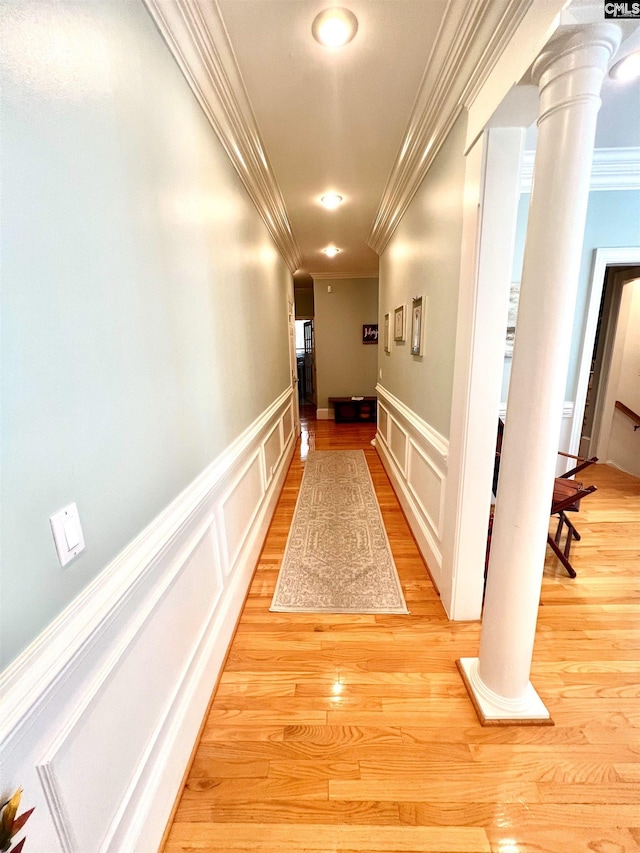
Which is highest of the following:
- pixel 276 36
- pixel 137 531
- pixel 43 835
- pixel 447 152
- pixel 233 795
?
pixel 276 36

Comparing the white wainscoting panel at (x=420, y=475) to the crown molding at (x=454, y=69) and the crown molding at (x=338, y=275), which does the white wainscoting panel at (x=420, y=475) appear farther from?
the crown molding at (x=338, y=275)

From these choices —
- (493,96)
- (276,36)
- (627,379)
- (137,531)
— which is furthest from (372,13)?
(627,379)

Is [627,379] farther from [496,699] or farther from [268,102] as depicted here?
[268,102]

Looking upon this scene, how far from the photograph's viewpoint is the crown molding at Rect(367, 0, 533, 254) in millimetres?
1078

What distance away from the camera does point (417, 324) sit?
90.2 inches

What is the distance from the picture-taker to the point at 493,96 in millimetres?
1174

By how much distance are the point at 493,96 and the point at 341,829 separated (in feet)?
8.42

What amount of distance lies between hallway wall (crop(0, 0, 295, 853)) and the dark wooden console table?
4788mm

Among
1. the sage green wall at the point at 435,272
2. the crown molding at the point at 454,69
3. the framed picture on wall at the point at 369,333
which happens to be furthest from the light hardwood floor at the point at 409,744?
the framed picture on wall at the point at 369,333

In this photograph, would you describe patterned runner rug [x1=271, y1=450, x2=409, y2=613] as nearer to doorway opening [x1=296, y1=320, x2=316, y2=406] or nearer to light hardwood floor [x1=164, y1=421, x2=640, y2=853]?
light hardwood floor [x1=164, y1=421, x2=640, y2=853]

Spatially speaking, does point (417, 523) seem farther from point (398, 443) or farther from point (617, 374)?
point (617, 374)

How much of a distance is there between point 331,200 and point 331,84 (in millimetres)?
1270

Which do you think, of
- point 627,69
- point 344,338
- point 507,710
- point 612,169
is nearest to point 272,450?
point 507,710

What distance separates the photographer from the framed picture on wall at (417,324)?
86.3 inches
